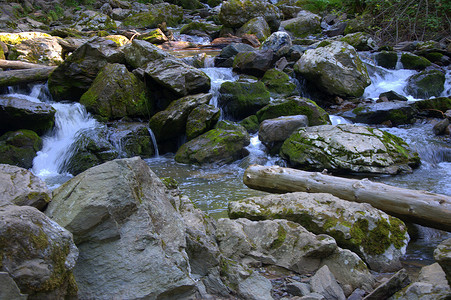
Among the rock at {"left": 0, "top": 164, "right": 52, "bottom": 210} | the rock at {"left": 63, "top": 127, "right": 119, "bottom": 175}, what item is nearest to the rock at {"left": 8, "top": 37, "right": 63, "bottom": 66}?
the rock at {"left": 63, "top": 127, "right": 119, "bottom": 175}

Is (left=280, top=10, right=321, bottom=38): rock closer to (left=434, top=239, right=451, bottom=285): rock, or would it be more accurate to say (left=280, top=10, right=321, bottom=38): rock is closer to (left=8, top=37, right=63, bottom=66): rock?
(left=8, top=37, right=63, bottom=66): rock

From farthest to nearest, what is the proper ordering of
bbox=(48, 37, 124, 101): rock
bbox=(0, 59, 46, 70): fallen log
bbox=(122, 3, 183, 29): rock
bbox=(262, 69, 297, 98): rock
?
bbox=(122, 3, 183, 29): rock, bbox=(262, 69, 297, 98): rock, bbox=(0, 59, 46, 70): fallen log, bbox=(48, 37, 124, 101): rock

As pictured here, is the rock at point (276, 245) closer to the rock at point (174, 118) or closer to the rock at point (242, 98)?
the rock at point (174, 118)

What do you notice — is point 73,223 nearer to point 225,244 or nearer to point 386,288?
point 225,244

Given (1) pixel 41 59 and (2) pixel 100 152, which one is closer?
(2) pixel 100 152

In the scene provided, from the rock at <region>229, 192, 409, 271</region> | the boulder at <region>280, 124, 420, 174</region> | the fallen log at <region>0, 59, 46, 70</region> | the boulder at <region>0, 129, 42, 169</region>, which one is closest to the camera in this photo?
the rock at <region>229, 192, 409, 271</region>

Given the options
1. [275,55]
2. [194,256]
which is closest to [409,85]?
[275,55]

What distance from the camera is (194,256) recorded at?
10.3 feet

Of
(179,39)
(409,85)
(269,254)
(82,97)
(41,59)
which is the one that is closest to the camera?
(269,254)

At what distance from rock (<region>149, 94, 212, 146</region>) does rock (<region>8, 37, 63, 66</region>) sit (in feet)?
17.8

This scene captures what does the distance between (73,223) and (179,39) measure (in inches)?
721

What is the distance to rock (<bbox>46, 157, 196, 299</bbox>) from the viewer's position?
2408 mm

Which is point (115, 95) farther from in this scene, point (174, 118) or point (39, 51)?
point (39, 51)

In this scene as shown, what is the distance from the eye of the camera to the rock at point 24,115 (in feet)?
28.8
